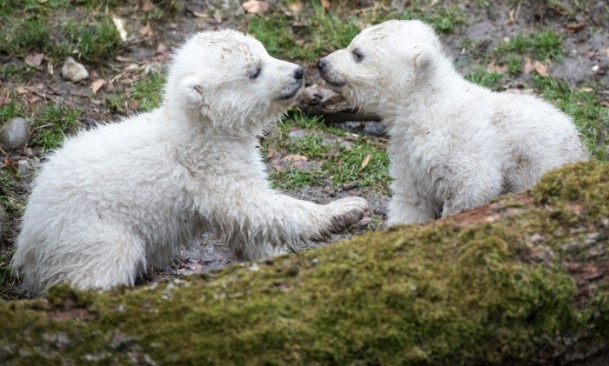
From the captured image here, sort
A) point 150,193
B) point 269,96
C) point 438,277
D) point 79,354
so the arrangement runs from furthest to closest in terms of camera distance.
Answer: point 269,96, point 150,193, point 438,277, point 79,354

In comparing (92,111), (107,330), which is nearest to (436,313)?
(107,330)

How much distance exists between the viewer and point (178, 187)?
5984 mm

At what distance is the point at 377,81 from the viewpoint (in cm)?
694

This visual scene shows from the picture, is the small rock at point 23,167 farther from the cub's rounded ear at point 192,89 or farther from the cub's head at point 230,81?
the cub's rounded ear at point 192,89

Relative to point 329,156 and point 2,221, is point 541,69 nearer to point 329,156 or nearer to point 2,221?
point 329,156

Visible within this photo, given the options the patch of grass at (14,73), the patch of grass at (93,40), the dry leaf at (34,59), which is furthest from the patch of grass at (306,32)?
the patch of grass at (14,73)

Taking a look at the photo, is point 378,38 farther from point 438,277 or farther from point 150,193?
point 438,277

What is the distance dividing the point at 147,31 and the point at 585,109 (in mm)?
4775

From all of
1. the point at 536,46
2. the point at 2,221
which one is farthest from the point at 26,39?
the point at 536,46

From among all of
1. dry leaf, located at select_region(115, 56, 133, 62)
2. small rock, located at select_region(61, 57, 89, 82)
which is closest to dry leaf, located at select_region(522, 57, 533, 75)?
dry leaf, located at select_region(115, 56, 133, 62)

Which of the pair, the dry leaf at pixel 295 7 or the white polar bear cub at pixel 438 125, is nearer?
the white polar bear cub at pixel 438 125

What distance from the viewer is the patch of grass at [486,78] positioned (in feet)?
31.1

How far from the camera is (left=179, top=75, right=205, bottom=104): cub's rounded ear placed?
6027 mm

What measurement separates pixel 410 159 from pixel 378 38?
979 millimetres
